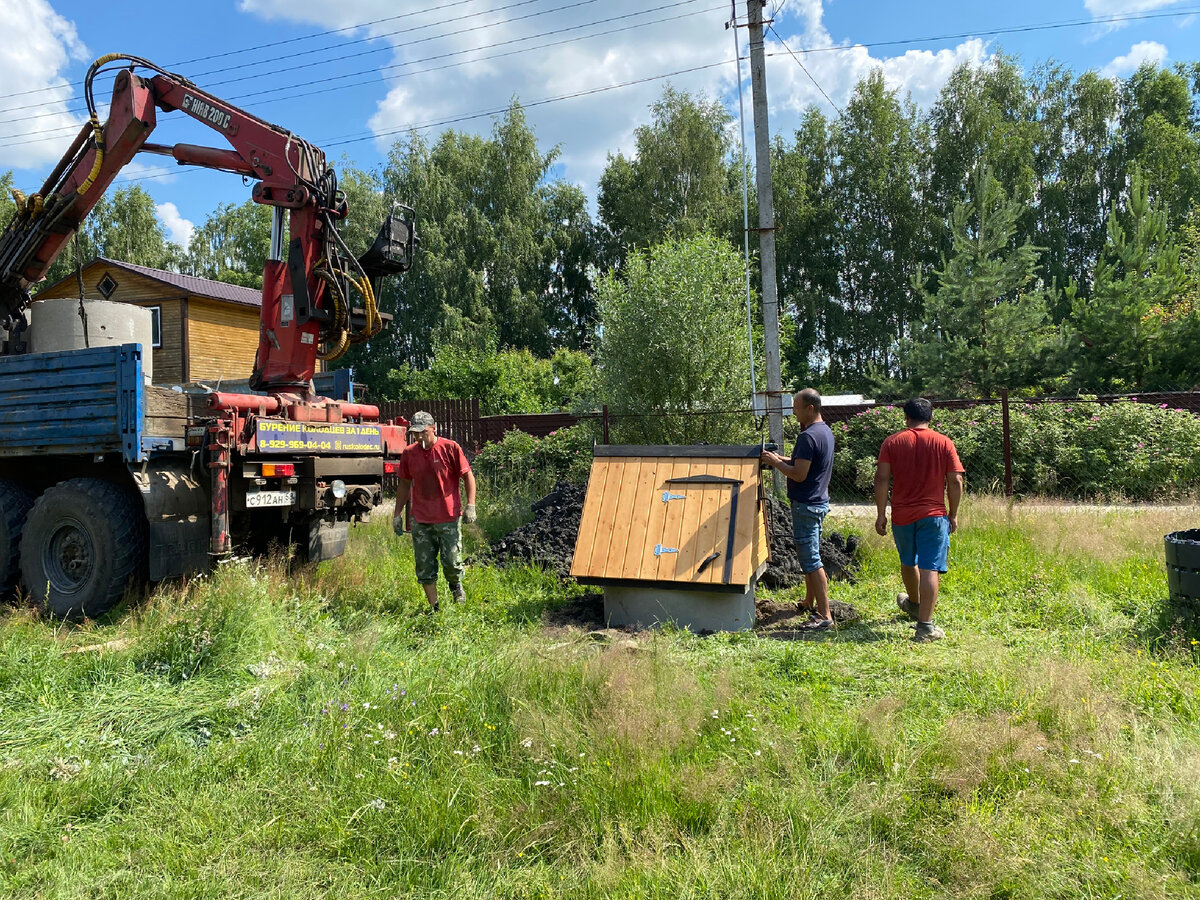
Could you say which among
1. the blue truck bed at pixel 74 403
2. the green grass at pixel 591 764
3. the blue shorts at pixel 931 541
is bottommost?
the green grass at pixel 591 764

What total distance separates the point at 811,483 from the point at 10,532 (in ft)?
22.8

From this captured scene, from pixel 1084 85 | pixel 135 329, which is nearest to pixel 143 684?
pixel 135 329

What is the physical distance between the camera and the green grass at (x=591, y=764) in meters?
2.79

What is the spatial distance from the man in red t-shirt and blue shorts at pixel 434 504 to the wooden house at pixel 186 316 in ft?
56.1

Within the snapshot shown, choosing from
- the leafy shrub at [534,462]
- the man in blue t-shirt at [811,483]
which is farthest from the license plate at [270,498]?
the leafy shrub at [534,462]

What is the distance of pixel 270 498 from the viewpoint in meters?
6.74

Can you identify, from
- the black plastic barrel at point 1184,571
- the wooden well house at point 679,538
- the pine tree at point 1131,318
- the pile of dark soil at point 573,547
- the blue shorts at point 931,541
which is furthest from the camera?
the pine tree at point 1131,318

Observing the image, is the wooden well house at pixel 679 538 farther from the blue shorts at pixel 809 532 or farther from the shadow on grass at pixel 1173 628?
the shadow on grass at pixel 1173 628

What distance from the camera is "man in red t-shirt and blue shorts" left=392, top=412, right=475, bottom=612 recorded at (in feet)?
21.2

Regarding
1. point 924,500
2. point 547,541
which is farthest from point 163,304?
point 924,500

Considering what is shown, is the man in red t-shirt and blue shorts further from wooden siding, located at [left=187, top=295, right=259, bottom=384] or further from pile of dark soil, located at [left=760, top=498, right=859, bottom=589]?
wooden siding, located at [left=187, top=295, right=259, bottom=384]

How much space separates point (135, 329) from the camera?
8.83m

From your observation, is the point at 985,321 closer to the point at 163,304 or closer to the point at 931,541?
the point at 931,541

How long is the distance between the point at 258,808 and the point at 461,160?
36.2 m
